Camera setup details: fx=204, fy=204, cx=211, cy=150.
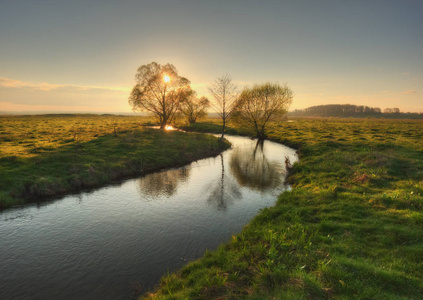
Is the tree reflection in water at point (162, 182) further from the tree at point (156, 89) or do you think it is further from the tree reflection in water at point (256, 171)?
the tree at point (156, 89)

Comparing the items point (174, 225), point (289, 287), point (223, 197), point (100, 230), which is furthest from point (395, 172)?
point (100, 230)

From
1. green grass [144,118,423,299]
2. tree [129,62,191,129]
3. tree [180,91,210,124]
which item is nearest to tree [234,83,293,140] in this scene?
tree [129,62,191,129]

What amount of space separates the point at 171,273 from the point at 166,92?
4633cm

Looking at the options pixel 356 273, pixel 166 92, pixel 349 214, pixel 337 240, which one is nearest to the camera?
pixel 356 273

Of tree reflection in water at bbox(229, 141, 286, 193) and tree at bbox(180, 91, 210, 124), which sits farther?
tree at bbox(180, 91, 210, 124)

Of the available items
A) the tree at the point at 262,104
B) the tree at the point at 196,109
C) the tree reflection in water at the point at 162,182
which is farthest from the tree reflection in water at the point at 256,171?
the tree at the point at 196,109

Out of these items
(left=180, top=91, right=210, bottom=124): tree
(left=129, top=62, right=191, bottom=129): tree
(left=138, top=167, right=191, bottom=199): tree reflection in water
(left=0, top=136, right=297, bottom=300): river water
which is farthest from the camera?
(left=180, top=91, right=210, bottom=124): tree

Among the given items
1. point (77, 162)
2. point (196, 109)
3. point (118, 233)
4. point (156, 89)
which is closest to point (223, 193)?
point (118, 233)

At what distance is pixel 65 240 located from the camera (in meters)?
12.6

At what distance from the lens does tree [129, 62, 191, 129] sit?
48844 millimetres

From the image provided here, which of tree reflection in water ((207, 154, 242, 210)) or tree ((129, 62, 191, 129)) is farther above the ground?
tree ((129, 62, 191, 129))

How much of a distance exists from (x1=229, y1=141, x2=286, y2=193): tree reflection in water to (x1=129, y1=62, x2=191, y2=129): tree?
24262mm

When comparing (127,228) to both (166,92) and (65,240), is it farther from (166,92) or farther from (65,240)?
(166,92)

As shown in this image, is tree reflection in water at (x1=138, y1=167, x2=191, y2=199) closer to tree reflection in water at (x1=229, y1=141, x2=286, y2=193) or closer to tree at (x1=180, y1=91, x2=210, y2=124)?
tree reflection in water at (x1=229, y1=141, x2=286, y2=193)
